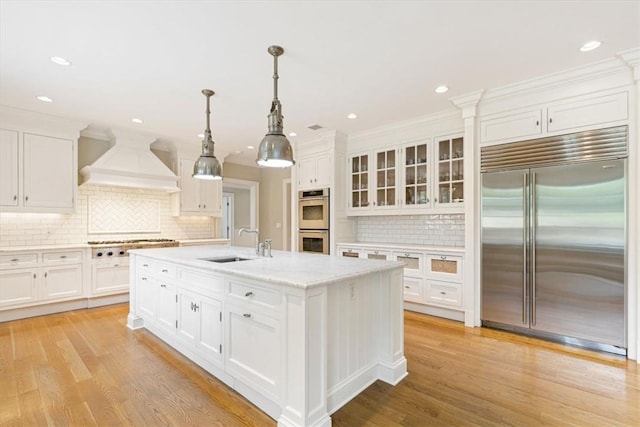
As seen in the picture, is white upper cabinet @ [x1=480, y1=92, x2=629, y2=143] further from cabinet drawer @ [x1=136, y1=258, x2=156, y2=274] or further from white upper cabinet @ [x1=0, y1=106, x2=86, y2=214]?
white upper cabinet @ [x1=0, y1=106, x2=86, y2=214]

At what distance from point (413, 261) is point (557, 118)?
2157mm

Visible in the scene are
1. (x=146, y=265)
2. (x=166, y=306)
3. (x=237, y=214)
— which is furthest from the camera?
(x=237, y=214)

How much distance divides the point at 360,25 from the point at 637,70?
7.87 feet

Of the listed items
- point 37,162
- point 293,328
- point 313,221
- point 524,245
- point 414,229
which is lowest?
point 293,328

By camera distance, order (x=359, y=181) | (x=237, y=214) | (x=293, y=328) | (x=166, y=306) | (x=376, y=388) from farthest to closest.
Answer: (x=237, y=214) → (x=359, y=181) → (x=166, y=306) → (x=376, y=388) → (x=293, y=328)

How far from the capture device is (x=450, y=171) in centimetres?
400

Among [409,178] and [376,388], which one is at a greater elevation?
[409,178]

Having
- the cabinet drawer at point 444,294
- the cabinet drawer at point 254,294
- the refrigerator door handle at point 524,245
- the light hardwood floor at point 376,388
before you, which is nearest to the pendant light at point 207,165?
the cabinet drawer at point 254,294

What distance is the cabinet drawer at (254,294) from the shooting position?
1.87 metres

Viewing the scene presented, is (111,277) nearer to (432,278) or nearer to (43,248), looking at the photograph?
(43,248)

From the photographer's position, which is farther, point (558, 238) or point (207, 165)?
point (207, 165)

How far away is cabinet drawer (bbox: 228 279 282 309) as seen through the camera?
6.15ft

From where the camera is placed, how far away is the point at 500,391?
2209 mm

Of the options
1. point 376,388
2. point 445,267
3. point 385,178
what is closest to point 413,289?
point 445,267
